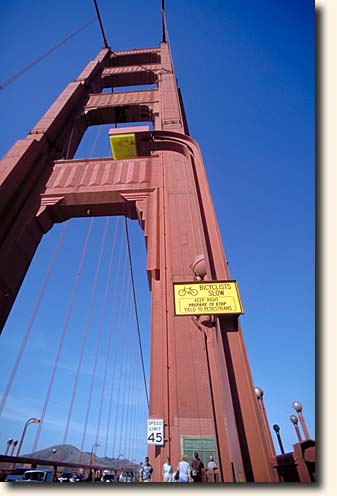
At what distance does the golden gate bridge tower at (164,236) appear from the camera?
211 cm

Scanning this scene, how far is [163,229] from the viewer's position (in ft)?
24.1

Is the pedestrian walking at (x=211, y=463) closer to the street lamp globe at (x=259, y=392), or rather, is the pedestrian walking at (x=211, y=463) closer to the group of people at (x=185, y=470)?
the group of people at (x=185, y=470)

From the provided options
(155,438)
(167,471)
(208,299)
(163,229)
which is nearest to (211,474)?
(167,471)

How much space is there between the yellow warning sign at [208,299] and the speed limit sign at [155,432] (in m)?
3.00

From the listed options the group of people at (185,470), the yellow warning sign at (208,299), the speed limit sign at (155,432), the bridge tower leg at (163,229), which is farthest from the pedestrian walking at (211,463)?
the yellow warning sign at (208,299)

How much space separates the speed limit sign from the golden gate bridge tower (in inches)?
1.6

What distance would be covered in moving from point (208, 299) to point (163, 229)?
5053 mm

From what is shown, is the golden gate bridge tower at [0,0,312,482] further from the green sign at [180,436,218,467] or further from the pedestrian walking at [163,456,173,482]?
the pedestrian walking at [163,456,173,482]

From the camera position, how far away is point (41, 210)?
8.15 m

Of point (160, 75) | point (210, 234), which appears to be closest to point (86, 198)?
point (210, 234)

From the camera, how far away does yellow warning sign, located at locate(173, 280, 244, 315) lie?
233cm

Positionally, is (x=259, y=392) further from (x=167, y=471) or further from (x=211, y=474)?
(x=211, y=474)

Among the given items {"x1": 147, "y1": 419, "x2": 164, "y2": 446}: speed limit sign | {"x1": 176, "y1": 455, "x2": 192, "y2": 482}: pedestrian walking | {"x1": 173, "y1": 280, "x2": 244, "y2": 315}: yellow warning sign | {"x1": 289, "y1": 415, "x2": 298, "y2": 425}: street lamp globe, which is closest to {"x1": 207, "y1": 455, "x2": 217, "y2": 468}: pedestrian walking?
{"x1": 176, "y1": 455, "x2": 192, "y2": 482}: pedestrian walking

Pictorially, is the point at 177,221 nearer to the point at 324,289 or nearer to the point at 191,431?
the point at 191,431
